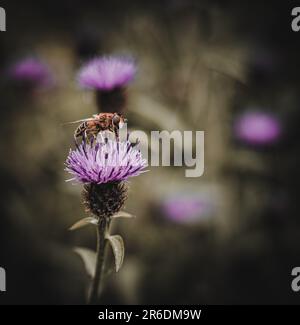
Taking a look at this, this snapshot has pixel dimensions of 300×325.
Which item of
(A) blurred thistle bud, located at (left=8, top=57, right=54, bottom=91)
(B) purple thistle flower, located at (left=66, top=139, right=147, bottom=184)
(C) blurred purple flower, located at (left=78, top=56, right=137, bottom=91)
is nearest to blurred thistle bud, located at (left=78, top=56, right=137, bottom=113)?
(C) blurred purple flower, located at (left=78, top=56, right=137, bottom=91)

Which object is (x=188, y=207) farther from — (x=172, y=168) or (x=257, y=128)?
(x=257, y=128)

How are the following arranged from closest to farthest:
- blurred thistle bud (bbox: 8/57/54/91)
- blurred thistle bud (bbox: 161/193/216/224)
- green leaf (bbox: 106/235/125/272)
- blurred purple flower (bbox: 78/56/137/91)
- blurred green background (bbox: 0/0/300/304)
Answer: green leaf (bbox: 106/235/125/272)
blurred purple flower (bbox: 78/56/137/91)
blurred green background (bbox: 0/0/300/304)
blurred thistle bud (bbox: 161/193/216/224)
blurred thistle bud (bbox: 8/57/54/91)

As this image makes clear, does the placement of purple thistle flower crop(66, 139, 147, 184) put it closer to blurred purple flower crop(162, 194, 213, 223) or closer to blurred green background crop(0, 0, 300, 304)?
blurred green background crop(0, 0, 300, 304)

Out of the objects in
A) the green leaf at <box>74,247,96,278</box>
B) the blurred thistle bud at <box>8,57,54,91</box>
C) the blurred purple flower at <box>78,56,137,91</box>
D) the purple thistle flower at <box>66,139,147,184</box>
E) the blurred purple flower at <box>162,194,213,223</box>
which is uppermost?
the blurred thistle bud at <box>8,57,54,91</box>

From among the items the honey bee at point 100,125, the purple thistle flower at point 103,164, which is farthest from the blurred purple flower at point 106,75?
the purple thistle flower at point 103,164

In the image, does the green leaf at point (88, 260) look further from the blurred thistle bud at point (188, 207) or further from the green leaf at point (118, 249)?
the blurred thistle bud at point (188, 207)

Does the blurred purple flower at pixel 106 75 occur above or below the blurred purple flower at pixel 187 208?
above
